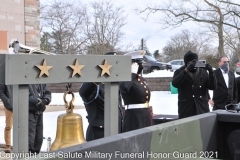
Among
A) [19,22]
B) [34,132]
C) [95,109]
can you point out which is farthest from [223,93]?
[19,22]

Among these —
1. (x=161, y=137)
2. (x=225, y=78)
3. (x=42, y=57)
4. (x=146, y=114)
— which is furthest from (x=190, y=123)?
(x=225, y=78)

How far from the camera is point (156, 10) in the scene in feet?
78.9

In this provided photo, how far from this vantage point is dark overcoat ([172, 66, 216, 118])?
16.0ft

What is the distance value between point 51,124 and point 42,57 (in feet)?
21.5

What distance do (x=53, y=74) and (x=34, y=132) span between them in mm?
→ 2065

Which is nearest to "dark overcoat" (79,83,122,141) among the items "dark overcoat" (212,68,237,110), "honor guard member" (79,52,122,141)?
"honor guard member" (79,52,122,141)

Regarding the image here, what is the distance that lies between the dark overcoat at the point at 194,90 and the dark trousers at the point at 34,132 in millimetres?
1788

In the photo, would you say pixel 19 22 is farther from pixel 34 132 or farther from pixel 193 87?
pixel 193 87

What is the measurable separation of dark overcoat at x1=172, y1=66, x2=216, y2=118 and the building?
736cm

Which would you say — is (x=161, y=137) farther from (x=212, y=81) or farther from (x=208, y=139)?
(x=212, y=81)

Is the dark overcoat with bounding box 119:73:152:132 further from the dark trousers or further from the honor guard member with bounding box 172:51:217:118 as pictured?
the dark trousers

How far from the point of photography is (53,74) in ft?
8.36

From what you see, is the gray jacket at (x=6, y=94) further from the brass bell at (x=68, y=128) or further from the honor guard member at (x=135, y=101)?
the brass bell at (x=68, y=128)

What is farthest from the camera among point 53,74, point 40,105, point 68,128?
point 40,105
